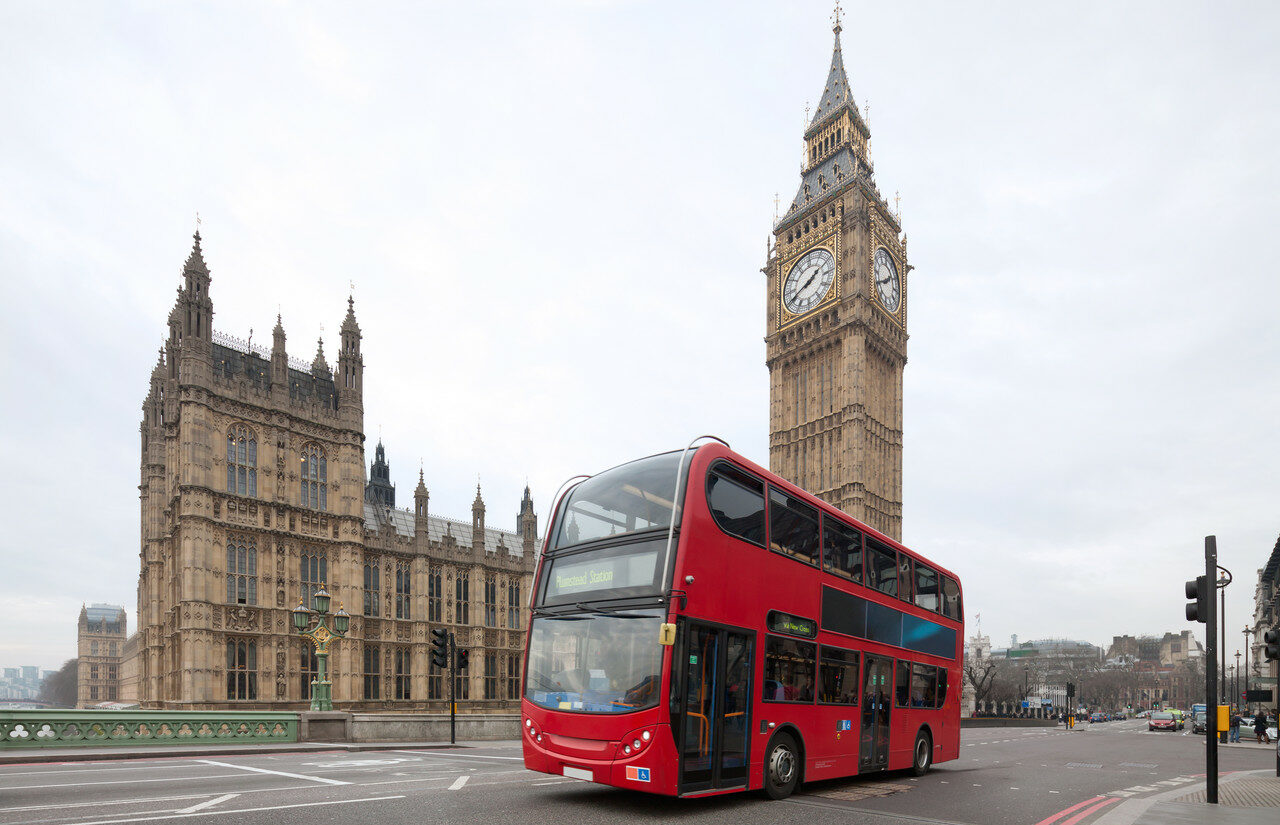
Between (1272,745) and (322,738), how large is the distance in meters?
39.7

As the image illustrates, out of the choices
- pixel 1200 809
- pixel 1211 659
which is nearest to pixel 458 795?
pixel 1200 809

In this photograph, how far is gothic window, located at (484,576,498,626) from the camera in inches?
1887

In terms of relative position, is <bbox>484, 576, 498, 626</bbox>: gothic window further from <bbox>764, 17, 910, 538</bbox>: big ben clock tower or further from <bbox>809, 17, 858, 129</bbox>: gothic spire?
<bbox>809, 17, 858, 129</bbox>: gothic spire

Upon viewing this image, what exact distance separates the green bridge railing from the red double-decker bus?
43.5 ft

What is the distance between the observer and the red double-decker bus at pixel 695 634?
8.62 metres

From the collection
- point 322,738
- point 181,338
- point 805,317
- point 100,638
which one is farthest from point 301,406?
point 100,638

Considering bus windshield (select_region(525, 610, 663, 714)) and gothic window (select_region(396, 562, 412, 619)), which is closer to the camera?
bus windshield (select_region(525, 610, 663, 714))

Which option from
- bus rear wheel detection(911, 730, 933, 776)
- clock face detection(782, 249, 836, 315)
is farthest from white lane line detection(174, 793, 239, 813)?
clock face detection(782, 249, 836, 315)

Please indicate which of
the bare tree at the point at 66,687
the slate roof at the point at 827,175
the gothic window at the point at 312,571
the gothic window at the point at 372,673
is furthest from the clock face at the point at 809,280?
the bare tree at the point at 66,687

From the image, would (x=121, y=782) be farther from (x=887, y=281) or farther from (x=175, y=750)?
(x=887, y=281)

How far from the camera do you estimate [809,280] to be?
67938 mm

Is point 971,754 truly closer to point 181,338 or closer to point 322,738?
point 322,738

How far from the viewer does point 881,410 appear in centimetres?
6569

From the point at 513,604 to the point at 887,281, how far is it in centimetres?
4357
